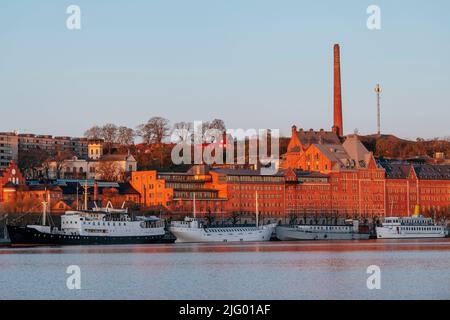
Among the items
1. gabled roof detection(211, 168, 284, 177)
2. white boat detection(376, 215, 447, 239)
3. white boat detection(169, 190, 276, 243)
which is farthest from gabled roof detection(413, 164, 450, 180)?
white boat detection(169, 190, 276, 243)

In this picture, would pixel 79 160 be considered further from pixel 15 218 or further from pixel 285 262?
pixel 285 262

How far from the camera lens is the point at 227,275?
205 ft

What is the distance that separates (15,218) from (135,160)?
49.4 m

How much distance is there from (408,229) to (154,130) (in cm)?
5883

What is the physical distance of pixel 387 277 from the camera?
60156 millimetres

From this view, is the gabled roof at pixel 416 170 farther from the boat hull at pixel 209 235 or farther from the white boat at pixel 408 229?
the boat hull at pixel 209 235

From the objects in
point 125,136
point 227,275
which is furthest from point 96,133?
point 227,275

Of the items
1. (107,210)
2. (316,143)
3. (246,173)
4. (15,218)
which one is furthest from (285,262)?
(316,143)

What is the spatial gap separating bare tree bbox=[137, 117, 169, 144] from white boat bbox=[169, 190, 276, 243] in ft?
191

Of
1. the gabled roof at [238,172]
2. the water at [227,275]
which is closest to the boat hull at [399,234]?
the gabled roof at [238,172]

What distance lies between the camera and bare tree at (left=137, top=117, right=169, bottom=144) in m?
183

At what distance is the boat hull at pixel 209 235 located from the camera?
121438 millimetres

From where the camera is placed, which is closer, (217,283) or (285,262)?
(217,283)

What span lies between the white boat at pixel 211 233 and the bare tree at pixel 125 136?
6718 centimetres
